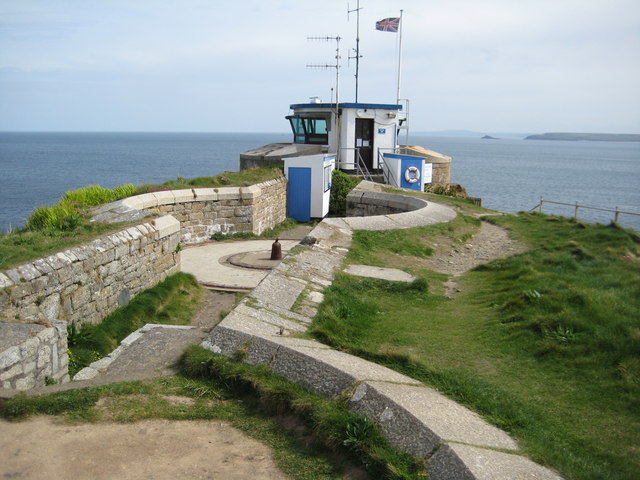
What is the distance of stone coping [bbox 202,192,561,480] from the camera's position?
401cm

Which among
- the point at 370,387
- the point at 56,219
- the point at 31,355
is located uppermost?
the point at 56,219

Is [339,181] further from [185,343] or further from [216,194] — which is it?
[185,343]

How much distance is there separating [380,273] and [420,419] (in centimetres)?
536

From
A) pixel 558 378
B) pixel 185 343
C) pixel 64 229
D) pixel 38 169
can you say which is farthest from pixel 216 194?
pixel 38 169

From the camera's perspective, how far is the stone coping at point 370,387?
13.1 feet

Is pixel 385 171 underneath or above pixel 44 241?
A: underneath

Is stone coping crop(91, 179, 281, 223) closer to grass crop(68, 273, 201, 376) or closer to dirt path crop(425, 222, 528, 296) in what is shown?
grass crop(68, 273, 201, 376)

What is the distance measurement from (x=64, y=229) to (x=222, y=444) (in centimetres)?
693

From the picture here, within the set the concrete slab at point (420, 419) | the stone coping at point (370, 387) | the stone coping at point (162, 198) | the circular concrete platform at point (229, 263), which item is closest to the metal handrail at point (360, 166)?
the stone coping at point (162, 198)

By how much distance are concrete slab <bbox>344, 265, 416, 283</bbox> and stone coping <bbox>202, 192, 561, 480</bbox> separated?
146cm

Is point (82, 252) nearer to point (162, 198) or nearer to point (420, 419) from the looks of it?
point (162, 198)

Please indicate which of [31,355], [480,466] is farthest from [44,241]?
[480,466]

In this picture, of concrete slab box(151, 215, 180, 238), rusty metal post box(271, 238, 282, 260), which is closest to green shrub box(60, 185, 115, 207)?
concrete slab box(151, 215, 180, 238)

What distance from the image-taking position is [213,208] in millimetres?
16250
